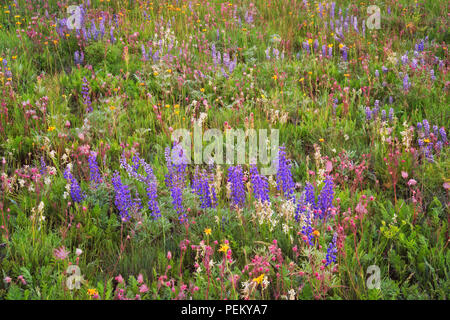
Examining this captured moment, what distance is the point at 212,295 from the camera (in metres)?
2.50

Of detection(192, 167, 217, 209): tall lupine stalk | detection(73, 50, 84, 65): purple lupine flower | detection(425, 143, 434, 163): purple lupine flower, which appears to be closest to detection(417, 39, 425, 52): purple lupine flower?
detection(425, 143, 434, 163): purple lupine flower

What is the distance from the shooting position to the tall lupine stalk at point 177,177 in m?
3.02

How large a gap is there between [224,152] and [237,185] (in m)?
0.99

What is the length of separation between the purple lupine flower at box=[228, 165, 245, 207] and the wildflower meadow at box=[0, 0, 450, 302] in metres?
0.02

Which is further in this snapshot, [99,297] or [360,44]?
[360,44]

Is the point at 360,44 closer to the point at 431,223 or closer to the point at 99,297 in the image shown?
the point at 431,223

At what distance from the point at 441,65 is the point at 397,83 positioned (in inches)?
27.3

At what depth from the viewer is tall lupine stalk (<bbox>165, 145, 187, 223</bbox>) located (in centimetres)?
302

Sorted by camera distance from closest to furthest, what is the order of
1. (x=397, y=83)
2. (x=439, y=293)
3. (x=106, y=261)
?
(x=439, y=293) < (x=106, y=261) < (x=397, y=83)

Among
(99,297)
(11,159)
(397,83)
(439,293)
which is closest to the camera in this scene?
(99,297)

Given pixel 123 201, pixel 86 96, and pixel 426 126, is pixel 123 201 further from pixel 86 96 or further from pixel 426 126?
pixel 426 126

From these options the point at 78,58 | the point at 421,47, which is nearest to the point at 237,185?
the point at 78,58

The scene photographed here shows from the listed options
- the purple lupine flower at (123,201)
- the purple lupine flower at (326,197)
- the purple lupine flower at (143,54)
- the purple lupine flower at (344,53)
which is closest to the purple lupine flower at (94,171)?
the purple lupine flower at (123,201)
